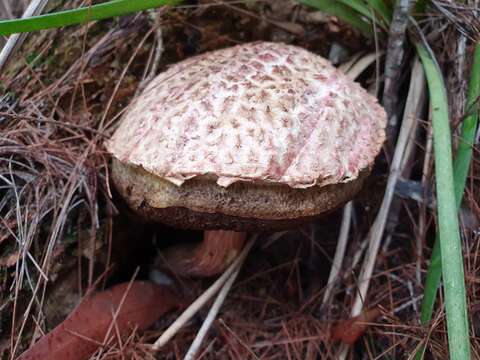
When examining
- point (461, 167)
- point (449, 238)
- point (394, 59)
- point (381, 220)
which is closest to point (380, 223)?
point (381, 220)

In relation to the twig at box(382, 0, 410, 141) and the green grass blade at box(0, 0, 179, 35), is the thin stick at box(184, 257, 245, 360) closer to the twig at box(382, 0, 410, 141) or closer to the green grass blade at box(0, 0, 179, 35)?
the twig at box(382, 0, 410, 141)

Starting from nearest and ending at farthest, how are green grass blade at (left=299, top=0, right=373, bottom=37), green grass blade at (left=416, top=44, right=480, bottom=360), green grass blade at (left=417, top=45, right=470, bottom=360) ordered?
green grass blade at (left=417, top=45, right=470, bottom=360)
green grass blade at (left=416, top=44, right=480, bottom=360)
green grass blade at (left=299, top=0, right=373, bottom=37)

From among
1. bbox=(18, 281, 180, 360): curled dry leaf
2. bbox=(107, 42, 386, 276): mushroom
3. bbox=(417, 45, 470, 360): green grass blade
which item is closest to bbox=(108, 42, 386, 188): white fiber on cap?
bbox=(107, 42, 386, 276): mushroom

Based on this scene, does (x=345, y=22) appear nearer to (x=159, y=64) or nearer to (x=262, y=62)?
(x=262, y=62)

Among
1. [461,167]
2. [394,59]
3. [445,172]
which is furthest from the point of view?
[394,59]

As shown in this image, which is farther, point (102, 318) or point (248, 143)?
point (102, 318)

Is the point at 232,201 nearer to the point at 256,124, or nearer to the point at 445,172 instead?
the point at 256,124

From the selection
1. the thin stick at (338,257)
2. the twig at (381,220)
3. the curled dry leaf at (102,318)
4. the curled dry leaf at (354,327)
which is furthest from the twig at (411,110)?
the curled dry leaf at (102,318)
